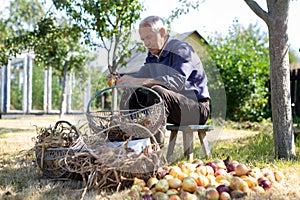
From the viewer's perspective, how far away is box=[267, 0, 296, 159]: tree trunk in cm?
298

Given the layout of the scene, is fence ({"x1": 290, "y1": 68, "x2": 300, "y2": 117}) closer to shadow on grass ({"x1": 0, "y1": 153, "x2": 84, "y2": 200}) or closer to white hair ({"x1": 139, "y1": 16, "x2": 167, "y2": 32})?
white hair ({"x1": 139, "y1": 16, "x2": 167, "y2": 32})

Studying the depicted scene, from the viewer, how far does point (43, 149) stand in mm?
2184

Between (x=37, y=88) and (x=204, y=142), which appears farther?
(x=37, y=88)

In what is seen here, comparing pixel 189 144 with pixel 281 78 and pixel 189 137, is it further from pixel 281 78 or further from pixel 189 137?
pixel 281 78

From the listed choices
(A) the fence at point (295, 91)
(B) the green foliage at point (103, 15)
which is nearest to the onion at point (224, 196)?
(B) the green foliage at point (103, 15)

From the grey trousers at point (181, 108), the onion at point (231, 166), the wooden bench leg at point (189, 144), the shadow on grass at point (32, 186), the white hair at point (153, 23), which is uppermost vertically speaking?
the white hair at point (153, 23)

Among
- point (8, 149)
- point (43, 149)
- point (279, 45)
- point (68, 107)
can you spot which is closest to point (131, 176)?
point (43, 149)

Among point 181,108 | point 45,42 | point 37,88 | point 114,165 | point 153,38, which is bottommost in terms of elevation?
point 114,165

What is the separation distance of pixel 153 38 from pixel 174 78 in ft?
1.25

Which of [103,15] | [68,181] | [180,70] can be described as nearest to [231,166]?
[180,70]

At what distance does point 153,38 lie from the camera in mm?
2850

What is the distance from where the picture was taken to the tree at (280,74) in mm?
2980

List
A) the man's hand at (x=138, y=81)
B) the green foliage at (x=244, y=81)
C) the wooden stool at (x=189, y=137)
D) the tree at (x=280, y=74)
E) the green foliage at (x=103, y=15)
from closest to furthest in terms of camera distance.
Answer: the man's hand at (x=138, y=81) < the wooden stool at (x=189, y=137) < the tree at (x=280, y=74) < the green foliage at (x=103, y=15) < the green foliage at (x=244, y=81)

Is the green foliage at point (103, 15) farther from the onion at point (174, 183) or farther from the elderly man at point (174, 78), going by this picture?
the onion at point (174, 183)
